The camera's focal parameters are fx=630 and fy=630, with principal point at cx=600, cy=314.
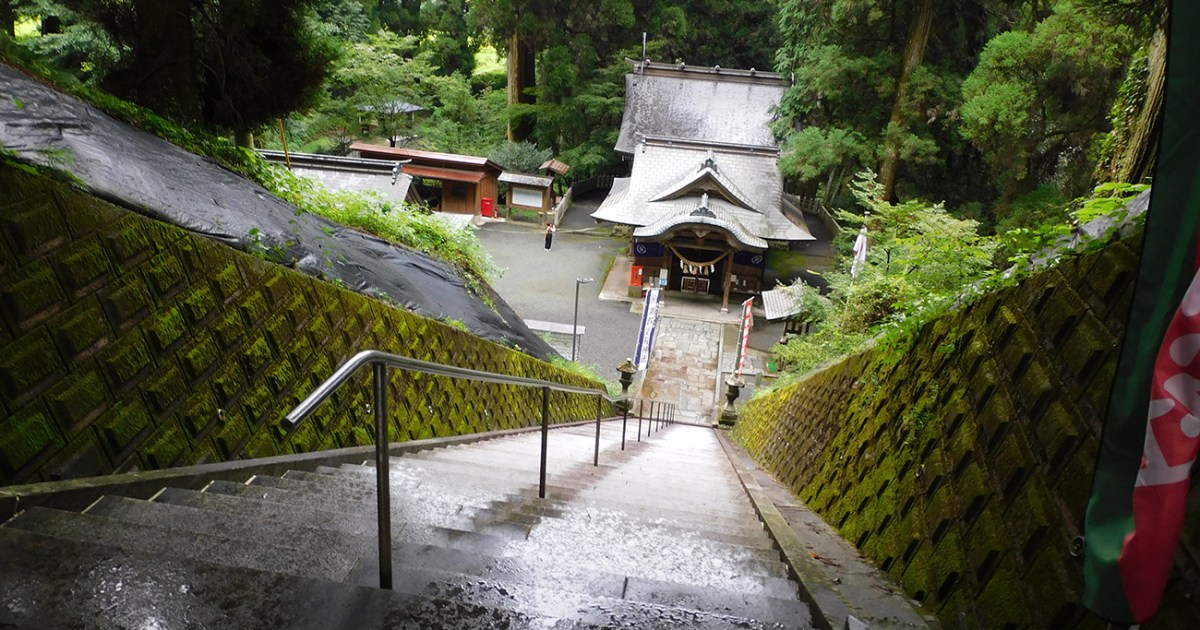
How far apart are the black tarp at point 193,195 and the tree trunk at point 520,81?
27.0 metres

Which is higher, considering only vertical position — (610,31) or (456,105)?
(610,31)

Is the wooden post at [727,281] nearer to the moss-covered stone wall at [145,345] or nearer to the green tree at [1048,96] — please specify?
the green tree at [1048,96]

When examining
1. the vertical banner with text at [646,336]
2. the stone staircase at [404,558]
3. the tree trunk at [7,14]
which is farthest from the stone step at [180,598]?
the vertical banner with text at [646,336]

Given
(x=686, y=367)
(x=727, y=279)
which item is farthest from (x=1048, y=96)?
(x=686, y=367)

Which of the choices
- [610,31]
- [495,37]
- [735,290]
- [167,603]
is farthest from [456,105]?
[167,603]

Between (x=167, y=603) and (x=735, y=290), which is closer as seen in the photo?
(x=167, y=603)

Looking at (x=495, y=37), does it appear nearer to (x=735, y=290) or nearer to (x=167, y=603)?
(x=735, y=290)

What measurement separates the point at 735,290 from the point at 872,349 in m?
18.1

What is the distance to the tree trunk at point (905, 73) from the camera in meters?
18.8

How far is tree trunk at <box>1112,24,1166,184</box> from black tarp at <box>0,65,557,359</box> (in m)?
4.65

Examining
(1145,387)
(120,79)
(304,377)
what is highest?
(120,79)

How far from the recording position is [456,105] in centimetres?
3139

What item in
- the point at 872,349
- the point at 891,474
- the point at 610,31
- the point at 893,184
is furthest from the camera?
the point at 610,31

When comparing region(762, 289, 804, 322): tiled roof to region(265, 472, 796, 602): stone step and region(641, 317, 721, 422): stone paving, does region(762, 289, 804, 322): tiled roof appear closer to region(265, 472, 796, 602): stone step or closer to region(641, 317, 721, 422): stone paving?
region(641, 317, 721, 422): stone paving
